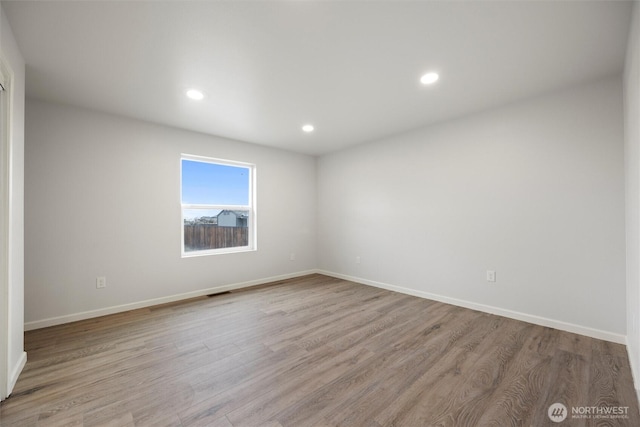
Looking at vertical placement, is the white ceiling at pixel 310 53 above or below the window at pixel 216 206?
above

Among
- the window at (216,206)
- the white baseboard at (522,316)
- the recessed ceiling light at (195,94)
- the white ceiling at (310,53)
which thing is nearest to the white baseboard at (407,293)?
the white baseboard at (522,316)

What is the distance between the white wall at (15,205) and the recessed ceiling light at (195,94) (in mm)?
1161

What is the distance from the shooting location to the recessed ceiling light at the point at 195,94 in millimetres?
2637

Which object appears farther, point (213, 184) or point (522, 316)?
point (213, 184)

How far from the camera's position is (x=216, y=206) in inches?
162

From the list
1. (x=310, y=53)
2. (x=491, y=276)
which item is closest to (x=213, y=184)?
(x=310, y=53)

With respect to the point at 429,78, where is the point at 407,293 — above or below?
below

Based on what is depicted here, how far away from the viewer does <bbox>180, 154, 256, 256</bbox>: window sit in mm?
3826

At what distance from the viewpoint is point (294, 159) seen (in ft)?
16.4

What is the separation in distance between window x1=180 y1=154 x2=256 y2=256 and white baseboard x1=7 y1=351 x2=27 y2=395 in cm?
183

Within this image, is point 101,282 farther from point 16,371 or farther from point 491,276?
point 491,276

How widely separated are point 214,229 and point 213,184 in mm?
706

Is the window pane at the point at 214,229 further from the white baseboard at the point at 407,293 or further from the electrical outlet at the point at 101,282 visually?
the electrical outlet at the point at 101,282

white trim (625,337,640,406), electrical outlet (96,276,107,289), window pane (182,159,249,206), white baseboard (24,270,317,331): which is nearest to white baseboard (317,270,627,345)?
white trim (625,337,640,406)
